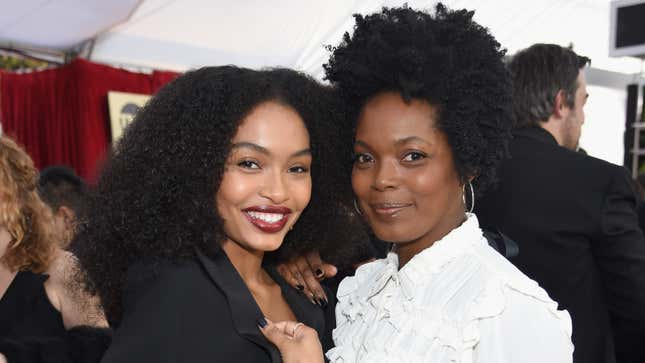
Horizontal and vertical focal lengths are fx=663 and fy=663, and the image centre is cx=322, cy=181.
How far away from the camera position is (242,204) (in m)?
1.46

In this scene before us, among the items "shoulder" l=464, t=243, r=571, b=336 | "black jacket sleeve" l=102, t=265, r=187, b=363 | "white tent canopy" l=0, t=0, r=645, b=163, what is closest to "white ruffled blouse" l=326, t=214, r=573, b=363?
"shoulder" l=464, t=243, r=571, b=336

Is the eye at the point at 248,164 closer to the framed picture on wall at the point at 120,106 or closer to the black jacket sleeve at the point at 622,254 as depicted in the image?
the black jacket sleeve at the point at 622,254

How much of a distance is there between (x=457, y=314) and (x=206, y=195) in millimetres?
606

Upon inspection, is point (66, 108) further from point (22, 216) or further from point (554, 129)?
point (554, 129)

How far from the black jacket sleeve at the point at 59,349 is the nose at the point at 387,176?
806mm

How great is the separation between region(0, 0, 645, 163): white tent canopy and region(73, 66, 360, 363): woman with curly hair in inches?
113

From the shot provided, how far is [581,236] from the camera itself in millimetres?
1953

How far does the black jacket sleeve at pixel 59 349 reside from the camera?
62.2 inches

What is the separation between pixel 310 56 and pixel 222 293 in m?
3.71

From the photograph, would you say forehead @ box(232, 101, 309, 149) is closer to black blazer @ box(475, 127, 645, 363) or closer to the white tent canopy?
black blazer @ box(475, 127, 645, 363)

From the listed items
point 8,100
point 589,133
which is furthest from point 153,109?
point 589,133

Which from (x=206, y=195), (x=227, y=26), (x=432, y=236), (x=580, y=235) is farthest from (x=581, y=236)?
(x=227, y=26)

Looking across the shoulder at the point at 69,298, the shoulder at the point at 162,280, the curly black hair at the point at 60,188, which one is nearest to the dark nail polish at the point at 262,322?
the shoulder at the point at 162,280

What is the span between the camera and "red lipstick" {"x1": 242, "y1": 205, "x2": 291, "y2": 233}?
1460 millimetres
